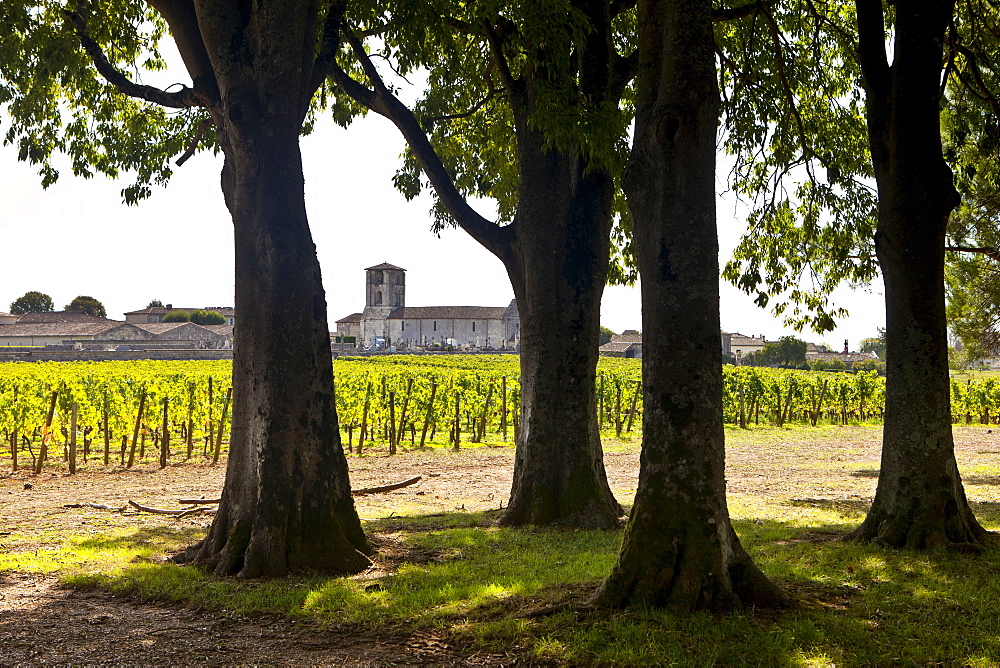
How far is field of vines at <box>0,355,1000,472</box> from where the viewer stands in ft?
52.9

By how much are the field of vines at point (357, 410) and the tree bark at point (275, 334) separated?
9170 mm

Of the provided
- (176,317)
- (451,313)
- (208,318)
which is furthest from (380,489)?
(176,317)

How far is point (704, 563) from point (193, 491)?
1020cm

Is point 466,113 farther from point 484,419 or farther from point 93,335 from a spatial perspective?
point 93,335

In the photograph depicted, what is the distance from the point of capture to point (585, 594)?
18.9ft

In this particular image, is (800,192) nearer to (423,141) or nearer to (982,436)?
(423,141)

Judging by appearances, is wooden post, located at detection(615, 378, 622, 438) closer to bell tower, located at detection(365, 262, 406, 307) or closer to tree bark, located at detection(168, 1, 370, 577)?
tree bark, located at detection(168, 1, 370, 577)

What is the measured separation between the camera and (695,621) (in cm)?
499

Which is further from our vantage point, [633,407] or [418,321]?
[418,321]

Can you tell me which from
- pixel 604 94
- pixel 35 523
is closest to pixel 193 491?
pixel 35 523

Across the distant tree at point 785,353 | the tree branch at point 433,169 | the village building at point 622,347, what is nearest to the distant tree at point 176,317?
the village building at point 622,347

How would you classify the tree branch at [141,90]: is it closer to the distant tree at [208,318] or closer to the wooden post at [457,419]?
the wooden post at [457,419]

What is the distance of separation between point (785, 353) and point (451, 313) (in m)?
55.0

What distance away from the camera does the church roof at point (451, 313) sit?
115000 mm
